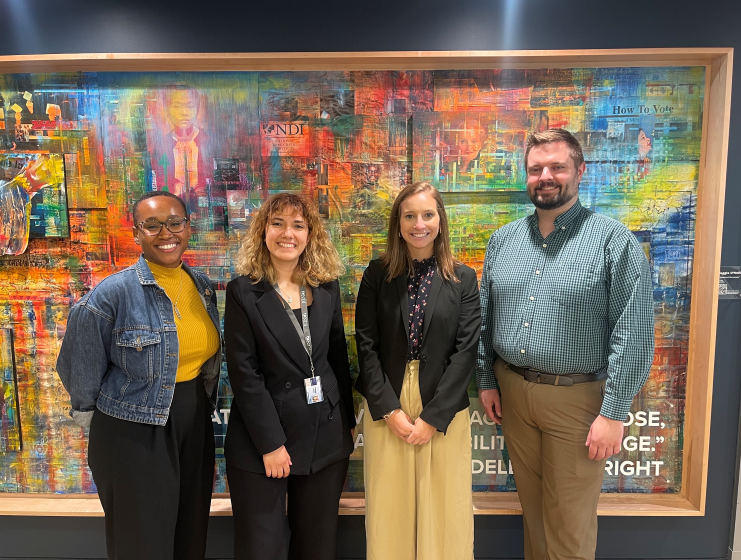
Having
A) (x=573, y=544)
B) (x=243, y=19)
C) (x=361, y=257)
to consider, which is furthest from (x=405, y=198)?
(x=573, y=544)

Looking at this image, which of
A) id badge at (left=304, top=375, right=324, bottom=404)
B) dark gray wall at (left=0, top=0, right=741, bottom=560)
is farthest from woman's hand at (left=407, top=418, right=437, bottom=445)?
dark gray wall at (left=0, top=0, right=741, bottom=560)

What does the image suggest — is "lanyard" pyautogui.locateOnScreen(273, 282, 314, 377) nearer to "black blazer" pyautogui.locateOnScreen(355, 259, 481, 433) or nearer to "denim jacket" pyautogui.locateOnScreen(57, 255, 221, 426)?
"black blazer" pyautogui.locateOnScreen(355, 259, 481, 433)

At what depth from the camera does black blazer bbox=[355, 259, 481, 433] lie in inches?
71.5

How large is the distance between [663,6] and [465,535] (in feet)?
8.46

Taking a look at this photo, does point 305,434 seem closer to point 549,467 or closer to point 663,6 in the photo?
point 549,467

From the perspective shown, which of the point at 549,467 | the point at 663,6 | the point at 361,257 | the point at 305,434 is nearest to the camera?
the point at 305,434

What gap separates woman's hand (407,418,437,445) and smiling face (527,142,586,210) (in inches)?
39.8

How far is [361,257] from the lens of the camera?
2363 millimetres

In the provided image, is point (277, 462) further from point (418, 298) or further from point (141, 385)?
point (418, 298)

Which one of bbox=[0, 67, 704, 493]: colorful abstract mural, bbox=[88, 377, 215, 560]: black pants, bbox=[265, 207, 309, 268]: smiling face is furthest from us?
bbox=[0, 67, 704, 493]: colorful abstract mural

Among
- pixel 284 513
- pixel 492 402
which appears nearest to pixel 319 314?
pixel 284 513

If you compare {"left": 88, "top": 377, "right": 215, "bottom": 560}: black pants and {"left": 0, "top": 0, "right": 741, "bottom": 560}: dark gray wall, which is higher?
{"left": 0, "top": 0, "right": 741, "bottom": 560}: dark gray wall

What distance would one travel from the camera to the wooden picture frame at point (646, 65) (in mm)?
2150

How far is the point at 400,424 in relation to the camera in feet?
5.96
